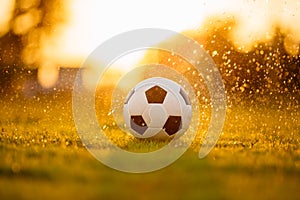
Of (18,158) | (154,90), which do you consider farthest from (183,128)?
(18,158)

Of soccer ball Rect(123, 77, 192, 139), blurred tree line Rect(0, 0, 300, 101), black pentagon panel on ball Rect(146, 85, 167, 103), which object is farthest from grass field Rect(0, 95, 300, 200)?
blurred tree line Rect(0, 0, 300, 101)

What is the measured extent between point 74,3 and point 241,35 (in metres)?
4.77

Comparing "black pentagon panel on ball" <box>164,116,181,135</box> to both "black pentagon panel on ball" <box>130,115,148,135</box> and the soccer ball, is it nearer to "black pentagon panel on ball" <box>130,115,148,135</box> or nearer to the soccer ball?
the soccer ball

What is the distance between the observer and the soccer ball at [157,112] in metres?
4.76

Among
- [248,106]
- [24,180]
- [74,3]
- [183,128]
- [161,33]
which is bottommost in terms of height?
[24,180]

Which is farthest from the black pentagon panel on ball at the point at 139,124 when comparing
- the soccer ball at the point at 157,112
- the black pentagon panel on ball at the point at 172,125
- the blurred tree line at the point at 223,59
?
the blurred tree line at the point at 223,59

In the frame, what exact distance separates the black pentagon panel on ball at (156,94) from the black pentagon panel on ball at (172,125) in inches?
7.8

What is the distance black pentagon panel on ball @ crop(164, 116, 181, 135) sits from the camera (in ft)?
15.6

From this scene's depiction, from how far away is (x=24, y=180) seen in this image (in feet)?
8.32

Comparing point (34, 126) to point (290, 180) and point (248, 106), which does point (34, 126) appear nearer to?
point (290, 180)

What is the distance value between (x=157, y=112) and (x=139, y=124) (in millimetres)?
199

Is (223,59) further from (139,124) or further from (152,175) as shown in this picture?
(152,175)

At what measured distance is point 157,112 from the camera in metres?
4.76

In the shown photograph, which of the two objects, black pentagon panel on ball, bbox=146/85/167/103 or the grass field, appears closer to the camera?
the grass field
